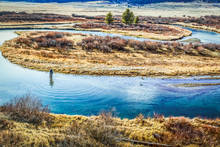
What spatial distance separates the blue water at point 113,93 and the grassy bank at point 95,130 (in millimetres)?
2057

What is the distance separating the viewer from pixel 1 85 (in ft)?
58.2

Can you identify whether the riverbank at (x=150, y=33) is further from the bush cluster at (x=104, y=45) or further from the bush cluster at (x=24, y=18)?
the bush cluster at (x=24, y=18)

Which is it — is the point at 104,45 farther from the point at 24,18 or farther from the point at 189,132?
the point at 24,18

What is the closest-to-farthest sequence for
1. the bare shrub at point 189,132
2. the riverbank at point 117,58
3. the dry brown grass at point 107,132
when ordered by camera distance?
the dry brown grass at point 107,132 → the bare shrub at point 189,132 → the riverbank at point 117,58

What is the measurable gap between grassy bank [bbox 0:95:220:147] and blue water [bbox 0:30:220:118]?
6.75 feet

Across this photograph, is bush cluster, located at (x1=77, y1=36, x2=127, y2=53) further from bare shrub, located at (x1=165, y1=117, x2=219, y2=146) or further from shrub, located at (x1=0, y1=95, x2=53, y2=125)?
bare shrub, located at (x1=165, y1=117, x2=219, y2=146)

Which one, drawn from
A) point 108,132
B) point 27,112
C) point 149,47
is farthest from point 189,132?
point 149,47

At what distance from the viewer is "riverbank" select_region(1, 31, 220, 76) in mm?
23089

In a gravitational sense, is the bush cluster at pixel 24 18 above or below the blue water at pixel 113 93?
above

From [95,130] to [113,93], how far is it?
7.74 meters

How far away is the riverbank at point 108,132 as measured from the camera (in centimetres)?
940

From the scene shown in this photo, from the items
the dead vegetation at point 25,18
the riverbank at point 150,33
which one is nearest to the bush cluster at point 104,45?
the riverbank at point 150,33

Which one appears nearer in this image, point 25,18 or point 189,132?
point 189,132

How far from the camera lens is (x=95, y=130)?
995cm
